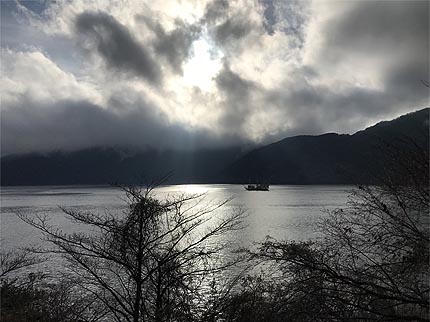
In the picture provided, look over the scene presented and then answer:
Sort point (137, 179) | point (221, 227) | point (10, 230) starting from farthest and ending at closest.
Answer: point (10, 230) → point (137, 179) → point (221, 227)

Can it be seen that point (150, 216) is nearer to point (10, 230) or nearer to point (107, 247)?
point (107, 247)

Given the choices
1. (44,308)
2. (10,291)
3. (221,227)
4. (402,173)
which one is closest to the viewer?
(402,173)

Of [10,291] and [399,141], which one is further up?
[399,141]

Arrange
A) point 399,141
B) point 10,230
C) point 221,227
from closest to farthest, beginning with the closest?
point 399,141 < point 221,227 < point 10,230

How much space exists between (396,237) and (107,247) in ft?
25.3

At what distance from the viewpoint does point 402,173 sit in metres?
7.14

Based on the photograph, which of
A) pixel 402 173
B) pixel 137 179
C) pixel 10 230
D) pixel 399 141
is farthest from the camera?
pixel 10 230

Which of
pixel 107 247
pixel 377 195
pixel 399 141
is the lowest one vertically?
pixel 107 247

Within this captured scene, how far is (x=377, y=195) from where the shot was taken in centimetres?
792

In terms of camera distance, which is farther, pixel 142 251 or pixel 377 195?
pixel 142 251

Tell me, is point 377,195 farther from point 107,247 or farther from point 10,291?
point 10,291

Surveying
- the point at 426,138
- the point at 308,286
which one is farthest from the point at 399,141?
the point at 308,286

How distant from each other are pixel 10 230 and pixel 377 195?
69798 mm

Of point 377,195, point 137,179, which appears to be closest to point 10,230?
point 137,179
